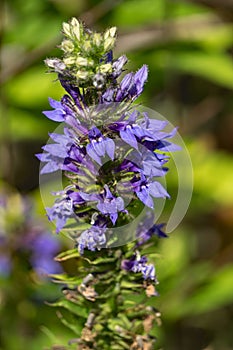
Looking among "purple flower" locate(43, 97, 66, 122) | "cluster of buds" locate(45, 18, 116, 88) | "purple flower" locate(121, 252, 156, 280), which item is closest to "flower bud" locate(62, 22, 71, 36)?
"cluster of buds" locate(45, 18, 116, 88)

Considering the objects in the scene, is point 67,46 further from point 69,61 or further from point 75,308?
point 75,308

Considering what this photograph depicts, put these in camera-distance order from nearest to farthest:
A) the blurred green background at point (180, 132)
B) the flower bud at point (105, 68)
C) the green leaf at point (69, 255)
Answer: the flower bud at point (105, 68) < the green leaf at point (69, 255) < the blurred green background at point (180, 132)

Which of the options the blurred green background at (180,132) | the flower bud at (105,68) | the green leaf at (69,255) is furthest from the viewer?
the blurred green background at (180,132)

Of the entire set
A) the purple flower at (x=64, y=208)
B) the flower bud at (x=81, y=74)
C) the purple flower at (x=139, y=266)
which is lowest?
the purple flower at (x=139, y=266)

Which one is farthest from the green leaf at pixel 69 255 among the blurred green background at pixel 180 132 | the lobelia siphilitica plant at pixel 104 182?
the blurred green background at pixel 180 132

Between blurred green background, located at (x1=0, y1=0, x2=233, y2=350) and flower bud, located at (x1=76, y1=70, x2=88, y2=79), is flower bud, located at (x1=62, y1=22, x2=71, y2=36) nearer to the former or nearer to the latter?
flower bud, located at (x1=76, y1=70, x2=88, y2=79)

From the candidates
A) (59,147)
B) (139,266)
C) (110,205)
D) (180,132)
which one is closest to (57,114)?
(59,147)

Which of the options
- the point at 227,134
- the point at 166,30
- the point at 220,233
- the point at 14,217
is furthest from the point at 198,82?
the point at 14,217

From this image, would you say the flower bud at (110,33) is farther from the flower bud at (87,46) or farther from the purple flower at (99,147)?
the purple flower at (99,147)
